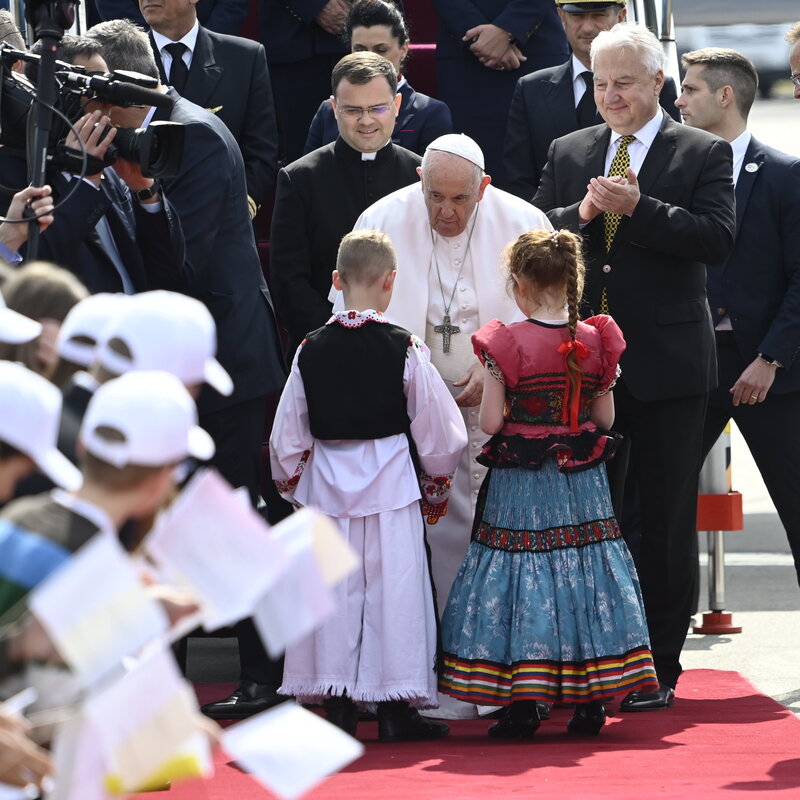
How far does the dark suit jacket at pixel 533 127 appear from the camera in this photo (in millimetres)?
6211

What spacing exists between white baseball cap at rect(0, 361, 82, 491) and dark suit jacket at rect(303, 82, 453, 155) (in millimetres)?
4222

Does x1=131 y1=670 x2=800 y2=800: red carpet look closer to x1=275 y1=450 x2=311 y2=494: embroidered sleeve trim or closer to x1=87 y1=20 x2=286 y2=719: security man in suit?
x1=87 y1=20 x2=286 y2=719: security man in suit

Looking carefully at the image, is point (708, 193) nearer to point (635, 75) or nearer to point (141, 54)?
point (635, 75)

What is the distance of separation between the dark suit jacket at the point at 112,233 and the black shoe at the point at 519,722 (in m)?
1.62

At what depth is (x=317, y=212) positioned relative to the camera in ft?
19.3

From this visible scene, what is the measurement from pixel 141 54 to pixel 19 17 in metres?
2.64

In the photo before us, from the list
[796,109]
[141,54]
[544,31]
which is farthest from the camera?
[796,109]

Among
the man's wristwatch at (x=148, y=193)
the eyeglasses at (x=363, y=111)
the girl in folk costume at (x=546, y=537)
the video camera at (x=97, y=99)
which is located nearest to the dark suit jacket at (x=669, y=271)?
the girl in folk costume at (x=546, y=537)

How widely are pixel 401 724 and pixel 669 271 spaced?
5.53 feet

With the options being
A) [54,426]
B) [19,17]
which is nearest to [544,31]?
[19,17]

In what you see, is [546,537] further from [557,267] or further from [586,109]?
[586,109]

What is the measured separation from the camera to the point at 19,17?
7266mm

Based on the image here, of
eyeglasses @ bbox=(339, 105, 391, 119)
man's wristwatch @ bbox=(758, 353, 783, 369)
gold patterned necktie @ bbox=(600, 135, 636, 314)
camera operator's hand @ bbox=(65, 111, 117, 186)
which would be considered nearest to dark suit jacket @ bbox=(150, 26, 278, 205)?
eyeglasses @ bbox=(339, 105, 391, 119)

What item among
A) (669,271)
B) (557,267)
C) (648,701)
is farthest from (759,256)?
(648,701)
